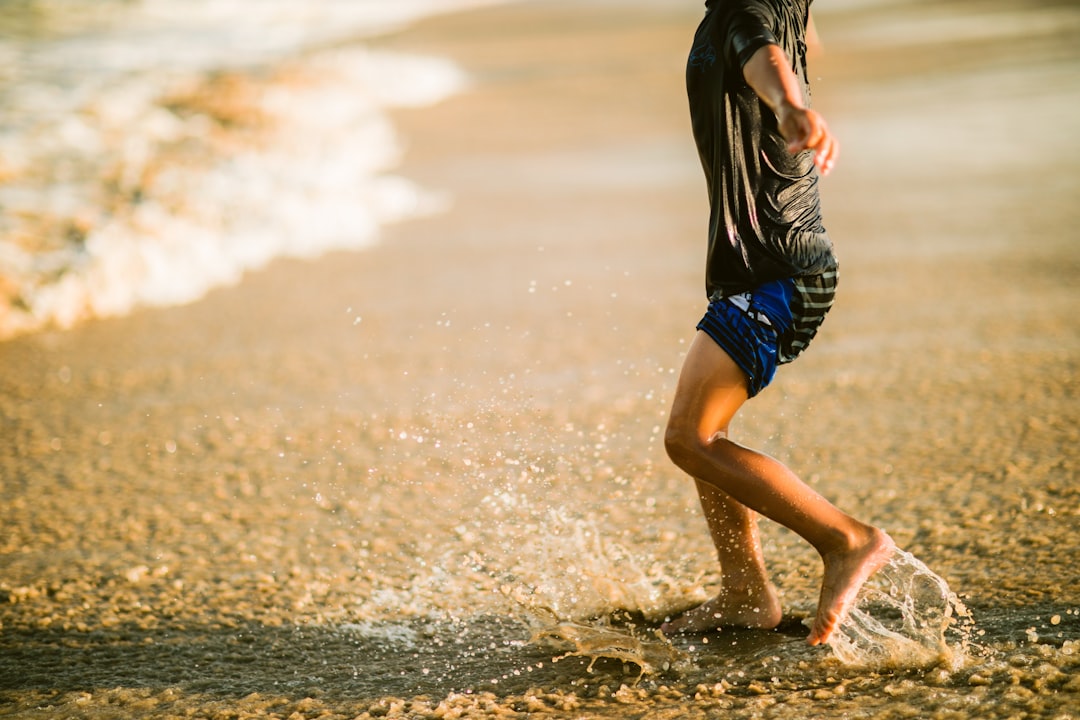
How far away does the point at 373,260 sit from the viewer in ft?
25.9

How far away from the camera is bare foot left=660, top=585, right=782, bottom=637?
296 centimetres

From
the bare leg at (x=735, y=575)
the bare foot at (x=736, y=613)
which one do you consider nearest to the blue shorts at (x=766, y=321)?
the bare leg at (x=735, y=575)

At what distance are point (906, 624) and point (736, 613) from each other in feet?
1.42

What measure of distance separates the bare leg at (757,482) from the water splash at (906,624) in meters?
0.12

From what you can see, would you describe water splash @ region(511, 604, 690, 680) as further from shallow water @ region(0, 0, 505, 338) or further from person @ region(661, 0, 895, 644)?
shallow water @ region(0, 0, 505, 338)

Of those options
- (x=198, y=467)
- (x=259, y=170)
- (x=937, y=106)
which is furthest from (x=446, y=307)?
(x=937, y=106)

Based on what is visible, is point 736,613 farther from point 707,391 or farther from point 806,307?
point 806,307

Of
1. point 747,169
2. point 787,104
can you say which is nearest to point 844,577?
point 747,169

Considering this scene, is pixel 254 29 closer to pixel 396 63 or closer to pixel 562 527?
pixel 396 63

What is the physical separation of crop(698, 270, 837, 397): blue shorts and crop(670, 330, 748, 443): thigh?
0.03 metres

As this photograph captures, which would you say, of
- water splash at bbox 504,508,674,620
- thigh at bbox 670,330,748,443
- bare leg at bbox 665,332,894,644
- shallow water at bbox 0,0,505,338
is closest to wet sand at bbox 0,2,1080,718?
water splash at bbox 504,508,674,620

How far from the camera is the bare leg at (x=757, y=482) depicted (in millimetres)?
2682

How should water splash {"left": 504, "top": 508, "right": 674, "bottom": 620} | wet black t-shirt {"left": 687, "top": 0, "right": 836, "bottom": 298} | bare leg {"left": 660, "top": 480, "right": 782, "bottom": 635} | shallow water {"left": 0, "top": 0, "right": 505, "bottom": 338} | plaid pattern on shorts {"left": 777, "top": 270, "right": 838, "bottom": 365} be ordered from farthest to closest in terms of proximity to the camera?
shallow water {"left": 0, "top": 0, "right": 505, "bottom": 338}, water splash {"left": 504, "top": 508, "right": 674, "bottom": 620}, bare leg {"left": 660, "top": 480, "right": 782, "bottom": 635}, plaid pattern on shorts {"left": 777, "top": 270, "right": 838, "bottom": 365}, wet black t-shirt {"left": 687, "top": 0, "right": 836, "bottom": 298}

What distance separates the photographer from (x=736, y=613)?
297 cm
